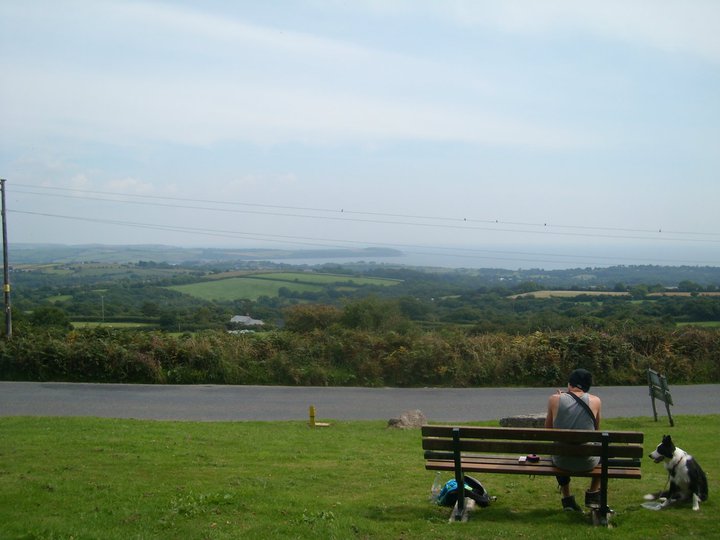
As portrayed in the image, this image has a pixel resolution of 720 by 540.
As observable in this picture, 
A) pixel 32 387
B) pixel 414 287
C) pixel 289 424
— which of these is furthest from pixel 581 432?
pixel 414 287

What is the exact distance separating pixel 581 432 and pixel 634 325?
696 inches

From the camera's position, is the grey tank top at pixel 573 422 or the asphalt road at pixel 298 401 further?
the asphalt road at pixel 298 401

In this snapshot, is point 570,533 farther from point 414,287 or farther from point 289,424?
point 414,287

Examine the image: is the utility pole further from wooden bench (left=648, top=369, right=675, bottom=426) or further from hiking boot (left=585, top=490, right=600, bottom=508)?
hiking boot (left=585, top=490, right=600, bottom=508)

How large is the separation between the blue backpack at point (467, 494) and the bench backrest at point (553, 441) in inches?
19.5

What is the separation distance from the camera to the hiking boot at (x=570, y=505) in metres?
6.74

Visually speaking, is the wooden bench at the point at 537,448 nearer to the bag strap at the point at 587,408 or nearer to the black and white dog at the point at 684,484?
the bag strap at the point at 587,408

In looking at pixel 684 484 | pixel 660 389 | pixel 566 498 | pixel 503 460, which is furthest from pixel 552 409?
pixel 660 389

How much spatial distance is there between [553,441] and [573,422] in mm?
493

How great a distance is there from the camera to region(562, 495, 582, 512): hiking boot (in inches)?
265

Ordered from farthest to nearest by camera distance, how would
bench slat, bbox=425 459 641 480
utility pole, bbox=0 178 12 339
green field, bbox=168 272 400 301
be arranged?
green field, bbox=168 272 400 301, utility pole, bbox=0 178 12 339, bench slat, bbox=425 459 641 480

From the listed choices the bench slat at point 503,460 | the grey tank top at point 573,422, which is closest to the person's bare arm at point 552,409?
the grey tank top at point 573,422

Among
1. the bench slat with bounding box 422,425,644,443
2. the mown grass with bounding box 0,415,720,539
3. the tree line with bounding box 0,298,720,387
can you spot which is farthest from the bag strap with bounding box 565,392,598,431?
the tree line with bounding box 0,298,720,387

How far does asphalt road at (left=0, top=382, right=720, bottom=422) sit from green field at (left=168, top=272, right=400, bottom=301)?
75.8 feet
